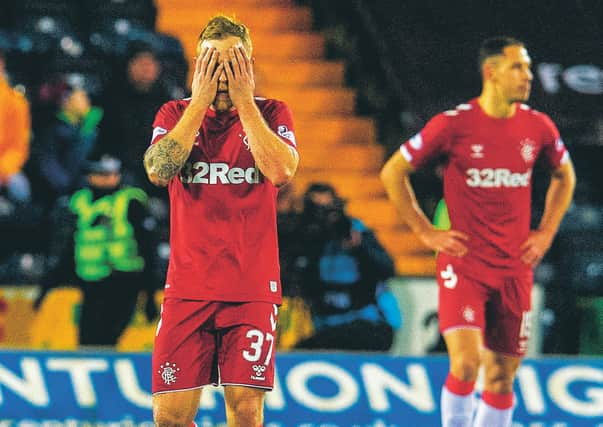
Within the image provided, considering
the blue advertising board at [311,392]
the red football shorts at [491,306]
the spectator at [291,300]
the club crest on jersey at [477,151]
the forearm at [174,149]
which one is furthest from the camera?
the spectator at [291,300]

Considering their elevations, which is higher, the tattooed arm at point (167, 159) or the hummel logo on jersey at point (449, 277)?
the tattooed arm at point (167, 159)

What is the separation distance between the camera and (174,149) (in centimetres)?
516

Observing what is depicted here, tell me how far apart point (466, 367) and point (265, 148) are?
2.16 metres

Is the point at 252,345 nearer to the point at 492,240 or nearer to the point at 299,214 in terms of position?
the point at 492,240

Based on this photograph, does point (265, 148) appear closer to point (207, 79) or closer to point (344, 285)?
point (207, 79)

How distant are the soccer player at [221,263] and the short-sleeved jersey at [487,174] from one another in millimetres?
1837

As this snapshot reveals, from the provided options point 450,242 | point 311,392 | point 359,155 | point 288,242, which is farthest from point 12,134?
point 450,242

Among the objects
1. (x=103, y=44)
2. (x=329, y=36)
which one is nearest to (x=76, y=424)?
(x=103, y=44)

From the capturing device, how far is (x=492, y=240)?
6.96m

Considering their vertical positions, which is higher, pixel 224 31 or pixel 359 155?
pixel 224 31

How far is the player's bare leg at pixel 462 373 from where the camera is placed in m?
6.82

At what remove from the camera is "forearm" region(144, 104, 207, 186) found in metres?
5.17

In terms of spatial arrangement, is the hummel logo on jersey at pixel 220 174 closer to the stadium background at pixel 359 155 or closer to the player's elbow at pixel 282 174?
the player's elbow at pixel 282 174

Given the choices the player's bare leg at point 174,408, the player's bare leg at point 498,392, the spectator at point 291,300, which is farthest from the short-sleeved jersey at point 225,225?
the spectator at point 291,300
